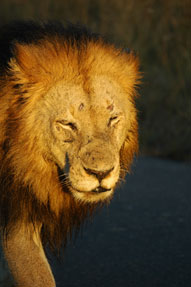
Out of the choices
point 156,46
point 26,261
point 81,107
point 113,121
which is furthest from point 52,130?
point 156,46

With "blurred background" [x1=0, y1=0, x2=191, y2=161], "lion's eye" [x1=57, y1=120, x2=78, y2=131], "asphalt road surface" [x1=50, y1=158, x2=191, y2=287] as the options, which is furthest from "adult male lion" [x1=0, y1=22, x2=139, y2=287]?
"blurred background" [x1=0, y1=0, x2=191, y2=161]

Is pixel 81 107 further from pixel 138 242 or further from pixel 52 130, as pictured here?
pixel 138 242

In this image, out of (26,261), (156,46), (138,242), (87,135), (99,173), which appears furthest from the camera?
(156,46)

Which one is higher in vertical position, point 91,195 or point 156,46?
point 156,46

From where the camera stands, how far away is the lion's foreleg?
4.23 m

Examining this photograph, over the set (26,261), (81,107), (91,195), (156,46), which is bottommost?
(26,261)

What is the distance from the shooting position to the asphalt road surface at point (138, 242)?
5.14 metres

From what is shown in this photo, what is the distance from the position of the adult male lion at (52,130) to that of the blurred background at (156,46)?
14.9 feet

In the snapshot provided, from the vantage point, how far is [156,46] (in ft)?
39.3

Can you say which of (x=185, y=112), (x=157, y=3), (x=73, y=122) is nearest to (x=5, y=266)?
(x=73, y=122)

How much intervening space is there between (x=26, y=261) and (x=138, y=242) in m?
1.84

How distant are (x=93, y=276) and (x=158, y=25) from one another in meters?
7.20

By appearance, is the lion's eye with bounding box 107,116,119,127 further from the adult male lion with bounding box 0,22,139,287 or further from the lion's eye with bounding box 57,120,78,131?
the lion's eye with bounding box 57,120,78,131

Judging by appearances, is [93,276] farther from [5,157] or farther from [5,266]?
[5,157]
